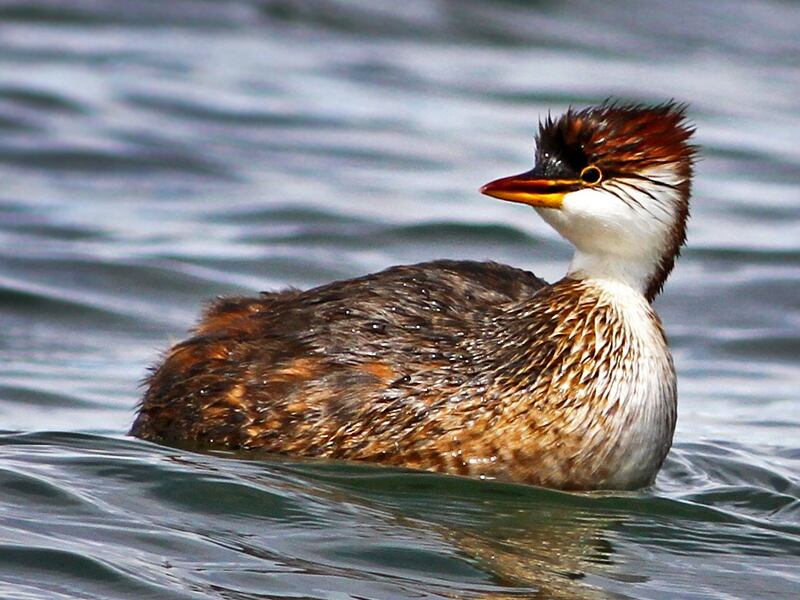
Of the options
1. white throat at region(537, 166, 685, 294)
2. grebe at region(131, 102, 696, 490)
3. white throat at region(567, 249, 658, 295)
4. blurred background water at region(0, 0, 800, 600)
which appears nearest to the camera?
blurred background water at region(0, 0, 800, 600)

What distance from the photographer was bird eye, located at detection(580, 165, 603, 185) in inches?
312

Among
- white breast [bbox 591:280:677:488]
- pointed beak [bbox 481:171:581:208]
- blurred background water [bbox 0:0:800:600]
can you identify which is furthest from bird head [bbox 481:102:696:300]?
blurred background water [bbox 0:0:800:600]

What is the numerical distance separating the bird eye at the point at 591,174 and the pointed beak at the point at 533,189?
4cm

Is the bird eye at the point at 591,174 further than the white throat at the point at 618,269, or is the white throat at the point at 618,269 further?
the white throat at the point at 618,269

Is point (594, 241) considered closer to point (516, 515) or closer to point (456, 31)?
point (516, 515)

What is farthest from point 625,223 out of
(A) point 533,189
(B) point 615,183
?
(A) point 533,189

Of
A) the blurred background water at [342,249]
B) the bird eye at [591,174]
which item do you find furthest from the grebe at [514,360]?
the blurred background water at [342,249]

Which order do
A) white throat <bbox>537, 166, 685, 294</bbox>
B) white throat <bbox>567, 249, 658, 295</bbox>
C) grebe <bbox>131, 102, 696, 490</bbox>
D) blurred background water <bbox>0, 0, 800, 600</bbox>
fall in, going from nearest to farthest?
blurred background water <bbox>0, 0, 800, 600</bbox> < grebe <bbox>131, 102, 696, 490</bbox> < white throat <bbox>537, 166, 685, 294</bbox> < white throat <bbox>567, 249, 658, 295</bbox>

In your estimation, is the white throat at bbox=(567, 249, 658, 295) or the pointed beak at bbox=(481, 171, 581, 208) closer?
the pointed beak at bbox=(481, 171, 581, 208)

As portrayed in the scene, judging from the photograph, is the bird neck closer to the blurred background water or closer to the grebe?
the grebe

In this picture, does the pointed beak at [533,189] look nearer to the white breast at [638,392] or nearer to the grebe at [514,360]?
the grebe at [514,360]

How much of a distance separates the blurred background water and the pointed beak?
1157 mm

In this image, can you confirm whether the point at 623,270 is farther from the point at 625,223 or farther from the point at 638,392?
the point at 638,392

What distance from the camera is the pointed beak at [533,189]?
308 inches
